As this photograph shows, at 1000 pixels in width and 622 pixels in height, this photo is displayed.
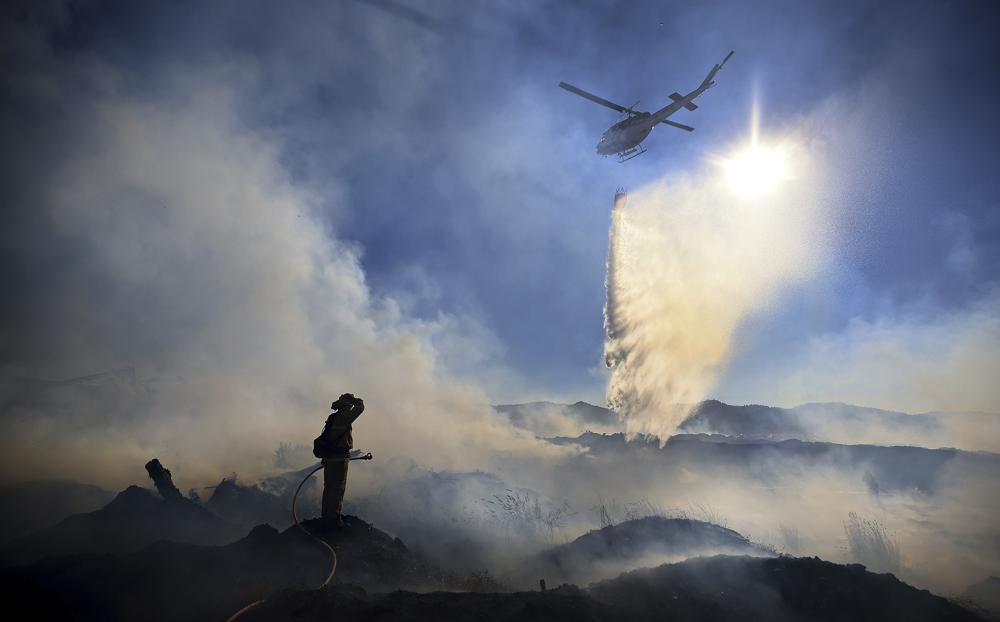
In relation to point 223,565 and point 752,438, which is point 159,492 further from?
point 752,438

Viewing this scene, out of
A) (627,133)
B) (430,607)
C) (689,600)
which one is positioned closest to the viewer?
(430,607)

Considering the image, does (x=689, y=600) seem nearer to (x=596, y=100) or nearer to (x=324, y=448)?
(x=324, y=448)

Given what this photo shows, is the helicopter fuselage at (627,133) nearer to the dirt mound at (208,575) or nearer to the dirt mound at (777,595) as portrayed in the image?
the dirt mound at (777,595)

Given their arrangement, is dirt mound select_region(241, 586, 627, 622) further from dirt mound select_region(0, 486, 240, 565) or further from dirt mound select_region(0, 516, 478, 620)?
dirt mound select_region(0, 486, 240, 565)

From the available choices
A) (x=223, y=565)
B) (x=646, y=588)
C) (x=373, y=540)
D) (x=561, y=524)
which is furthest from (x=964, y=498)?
(x=223, y=565)

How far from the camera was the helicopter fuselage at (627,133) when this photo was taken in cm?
3834

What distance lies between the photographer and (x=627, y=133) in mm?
39375

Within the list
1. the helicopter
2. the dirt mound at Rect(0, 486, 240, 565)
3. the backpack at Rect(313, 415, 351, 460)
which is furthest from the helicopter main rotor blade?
the dirt mound at Rect(0, 486, 240, 565)

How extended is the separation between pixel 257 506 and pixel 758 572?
67.4m

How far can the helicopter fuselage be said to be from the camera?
38.3 meters

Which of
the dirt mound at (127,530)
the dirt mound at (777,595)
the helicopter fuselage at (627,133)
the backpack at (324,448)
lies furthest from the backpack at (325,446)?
the helicopter fuselage at (627,133)

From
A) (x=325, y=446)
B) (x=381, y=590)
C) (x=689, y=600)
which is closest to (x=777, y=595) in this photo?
(x=689, y=600)

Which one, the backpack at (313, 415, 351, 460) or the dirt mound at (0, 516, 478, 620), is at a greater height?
the backpack at (313, 415, 351, 460)

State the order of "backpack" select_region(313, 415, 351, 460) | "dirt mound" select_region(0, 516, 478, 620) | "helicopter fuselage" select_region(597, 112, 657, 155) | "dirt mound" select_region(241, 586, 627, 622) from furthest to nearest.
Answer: "helicopter fuselage" select_region(597, 112, 657, 155)
"backpack" select_region(313, 415, 351, 460)
"dirt mound" select_region(0, 516, 478, 620)
"dirt mound" select_region(241, 586, 627, 622)
